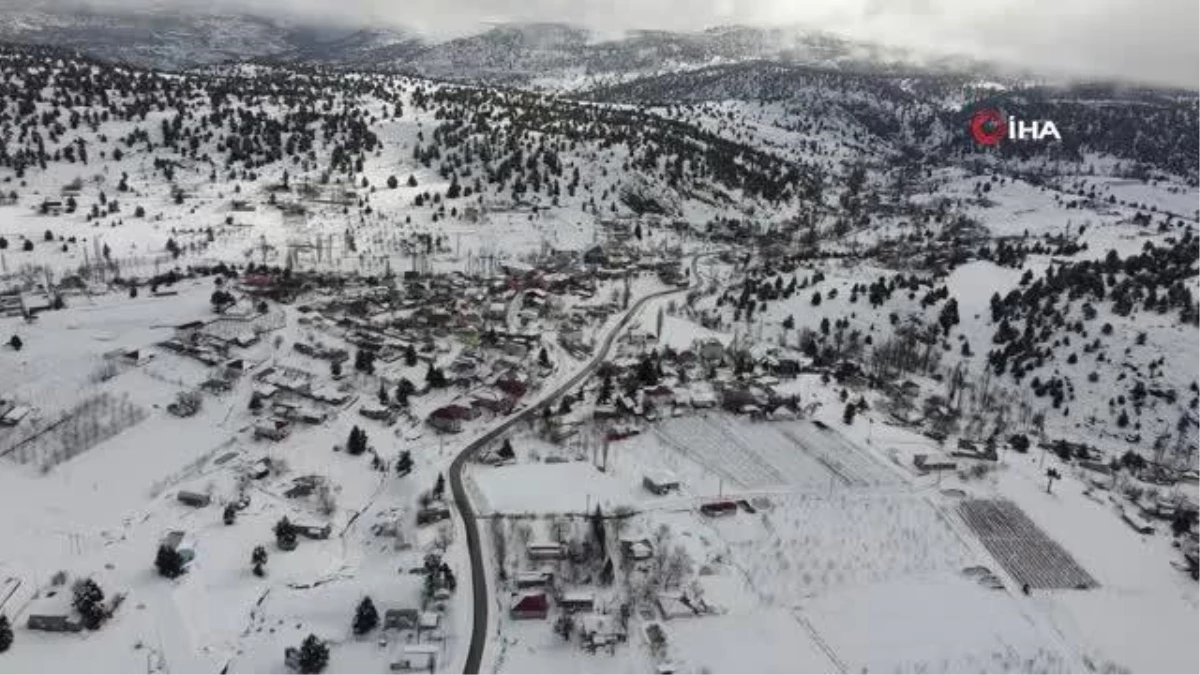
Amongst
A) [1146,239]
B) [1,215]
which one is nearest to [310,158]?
[1,215]

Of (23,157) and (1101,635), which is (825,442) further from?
(23,157)

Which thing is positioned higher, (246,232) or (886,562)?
(246,232)

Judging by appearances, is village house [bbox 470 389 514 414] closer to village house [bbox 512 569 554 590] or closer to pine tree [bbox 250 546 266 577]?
village house [bbox 512 569 554 590]

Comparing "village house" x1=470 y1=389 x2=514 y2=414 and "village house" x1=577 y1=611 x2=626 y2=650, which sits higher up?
"village house" x1=470 y1=389 x2=514 y2=414

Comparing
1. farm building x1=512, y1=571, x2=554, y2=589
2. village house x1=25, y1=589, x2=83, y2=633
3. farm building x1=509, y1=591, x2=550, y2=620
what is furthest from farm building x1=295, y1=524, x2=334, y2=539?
farm building x1=509, y1=591, x2=550, y2=620

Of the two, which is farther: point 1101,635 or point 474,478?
point 474,478

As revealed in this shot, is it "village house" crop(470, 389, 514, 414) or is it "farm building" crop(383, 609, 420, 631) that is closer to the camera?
"farm building" crop(383, 609, 420, 631)
